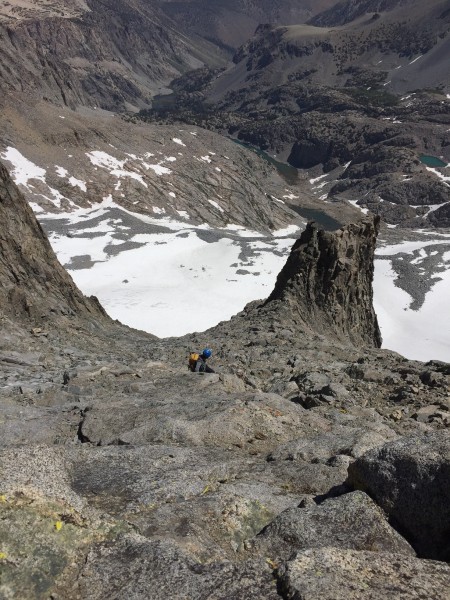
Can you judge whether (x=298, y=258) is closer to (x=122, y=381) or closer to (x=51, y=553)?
(x=122, y=381)

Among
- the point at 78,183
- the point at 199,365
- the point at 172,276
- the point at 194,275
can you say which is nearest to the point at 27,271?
the point at 199,365

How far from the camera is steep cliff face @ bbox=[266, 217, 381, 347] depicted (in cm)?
3067

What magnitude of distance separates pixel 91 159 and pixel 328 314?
8977 centimetres

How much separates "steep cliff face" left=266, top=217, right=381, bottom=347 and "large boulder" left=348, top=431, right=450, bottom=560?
2195cm

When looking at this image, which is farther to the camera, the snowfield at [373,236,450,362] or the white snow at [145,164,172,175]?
the white snow at [145,164,172,175]

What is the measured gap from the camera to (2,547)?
5289 millimetres

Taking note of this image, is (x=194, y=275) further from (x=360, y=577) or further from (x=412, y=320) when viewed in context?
(x=360, y=577)

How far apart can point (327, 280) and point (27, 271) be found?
18166mm

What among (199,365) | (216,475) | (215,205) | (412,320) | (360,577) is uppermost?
(215,205)

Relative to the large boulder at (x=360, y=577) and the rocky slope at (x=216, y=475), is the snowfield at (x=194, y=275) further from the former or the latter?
the large boulder at (x=360, y=577)

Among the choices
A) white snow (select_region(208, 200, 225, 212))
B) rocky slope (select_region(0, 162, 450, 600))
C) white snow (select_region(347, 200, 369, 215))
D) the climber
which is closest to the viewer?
rocky slope (select_region(0, 162, 450, 600))

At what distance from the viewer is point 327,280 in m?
31.3

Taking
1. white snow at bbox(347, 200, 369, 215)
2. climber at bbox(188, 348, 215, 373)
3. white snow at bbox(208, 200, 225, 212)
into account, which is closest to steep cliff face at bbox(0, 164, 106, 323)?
climber at bbox(188, 348, 215, 373)

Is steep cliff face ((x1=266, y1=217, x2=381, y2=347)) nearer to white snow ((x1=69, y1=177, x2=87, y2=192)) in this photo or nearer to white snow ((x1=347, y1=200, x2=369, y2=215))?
white snow ((x1=69, y1=177, x2=87, y2=192))
